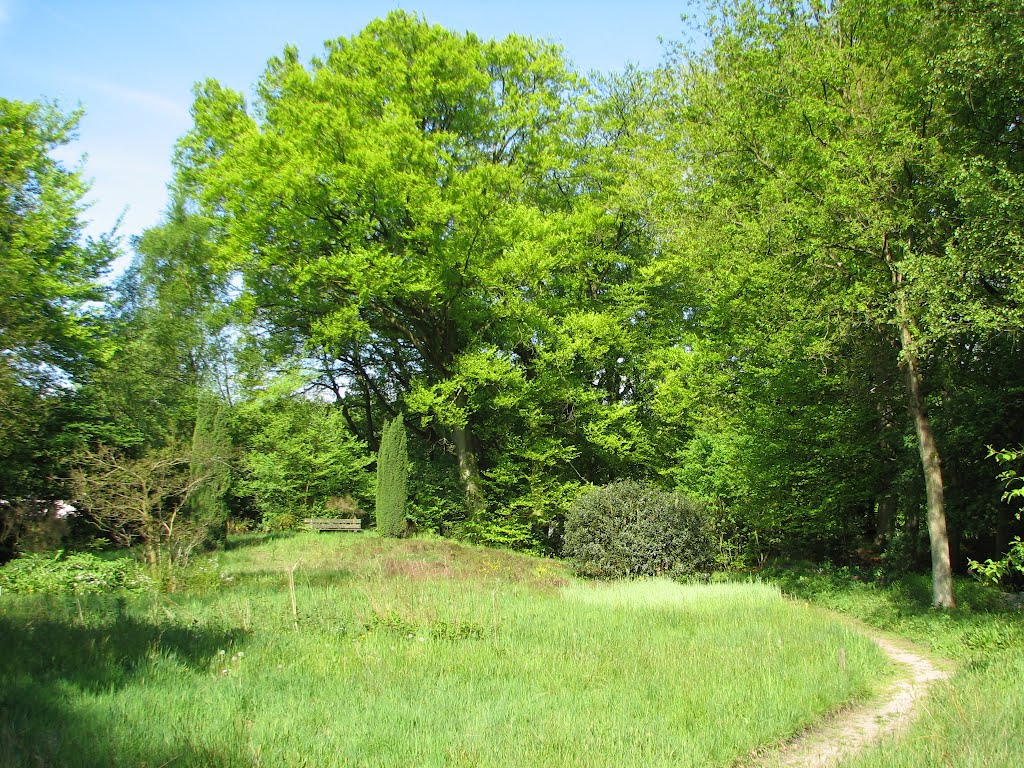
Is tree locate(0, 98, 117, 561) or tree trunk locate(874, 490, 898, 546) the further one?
tree trunk locate(874, 490, 898, 546)

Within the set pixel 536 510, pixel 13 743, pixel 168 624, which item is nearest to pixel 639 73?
pixel 536 510

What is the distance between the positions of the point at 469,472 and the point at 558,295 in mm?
7294

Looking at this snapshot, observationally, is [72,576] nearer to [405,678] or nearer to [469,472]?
[405,678]

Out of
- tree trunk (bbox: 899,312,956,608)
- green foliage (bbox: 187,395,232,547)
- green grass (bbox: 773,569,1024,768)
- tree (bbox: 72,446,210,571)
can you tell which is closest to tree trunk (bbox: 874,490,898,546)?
green grass (bbox: 773,569,1024,768)

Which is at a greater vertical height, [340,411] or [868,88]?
[868,88]

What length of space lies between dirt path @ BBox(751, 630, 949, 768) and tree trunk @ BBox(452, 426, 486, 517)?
55.8 ft

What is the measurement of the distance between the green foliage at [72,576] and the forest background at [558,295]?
2.30ft

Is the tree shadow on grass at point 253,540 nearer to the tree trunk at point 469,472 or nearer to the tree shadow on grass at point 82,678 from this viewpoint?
the tree trunk at point 469,472

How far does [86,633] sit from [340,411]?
2336 centimetres

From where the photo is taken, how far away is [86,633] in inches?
300

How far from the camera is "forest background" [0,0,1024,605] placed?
12492 millimetres

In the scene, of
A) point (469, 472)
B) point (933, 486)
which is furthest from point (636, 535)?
point (469, 472)

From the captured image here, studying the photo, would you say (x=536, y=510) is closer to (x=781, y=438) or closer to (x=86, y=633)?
(x=781, y=438)

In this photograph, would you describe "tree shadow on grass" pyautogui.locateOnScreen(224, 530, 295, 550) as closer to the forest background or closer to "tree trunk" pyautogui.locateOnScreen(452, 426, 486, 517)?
the forest background
